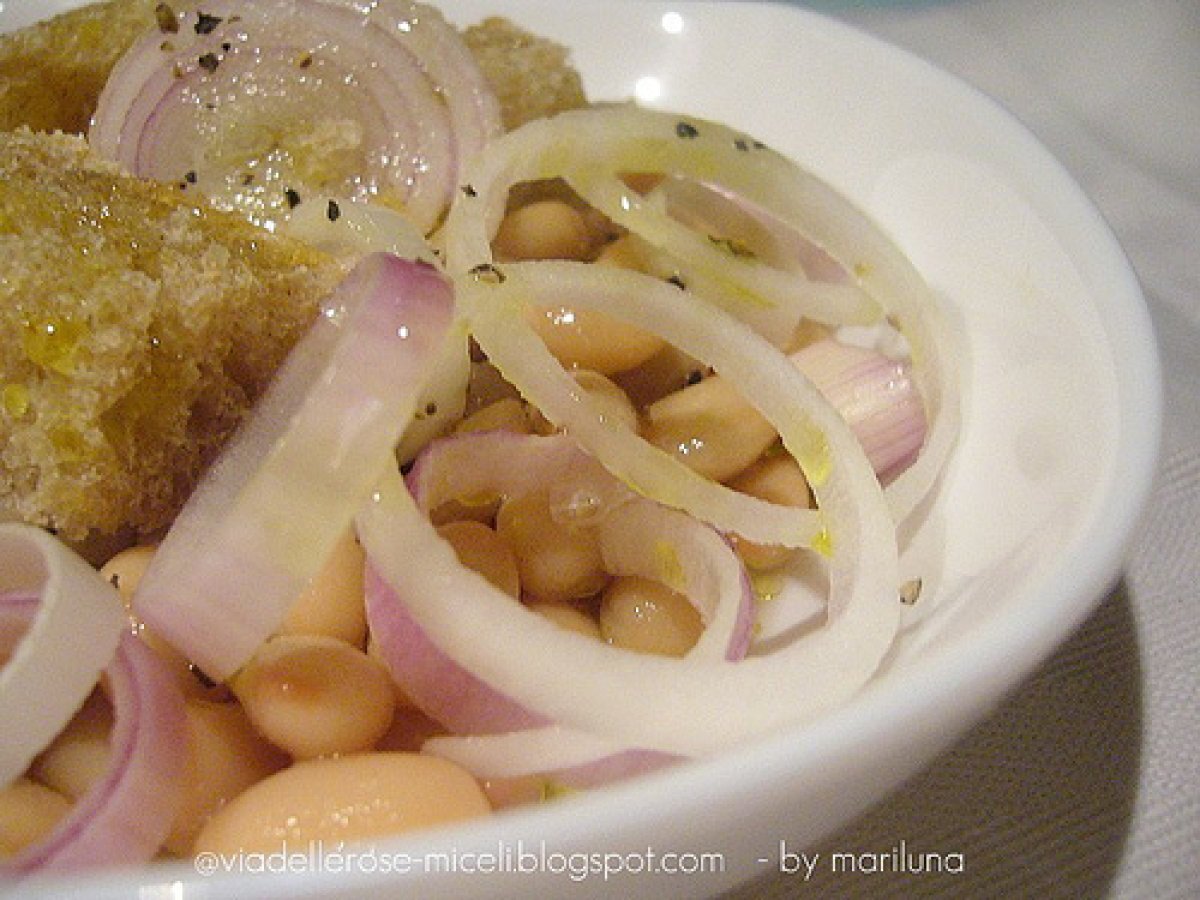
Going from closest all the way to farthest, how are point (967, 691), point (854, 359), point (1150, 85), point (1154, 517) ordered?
point (967, 691) < point (854, 359) < point (1154, 517) < point (1150, 85)

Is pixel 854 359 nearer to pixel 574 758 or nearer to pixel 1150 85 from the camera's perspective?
pixel 574 758

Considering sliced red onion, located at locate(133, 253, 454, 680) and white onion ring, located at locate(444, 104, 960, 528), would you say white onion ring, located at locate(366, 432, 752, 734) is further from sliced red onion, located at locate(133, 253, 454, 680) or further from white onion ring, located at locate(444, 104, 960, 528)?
white onion ring, located at locate(444, 104, 960, 528)

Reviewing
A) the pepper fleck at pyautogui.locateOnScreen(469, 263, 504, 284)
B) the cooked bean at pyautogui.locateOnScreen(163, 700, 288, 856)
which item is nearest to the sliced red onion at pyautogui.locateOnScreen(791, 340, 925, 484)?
the pepper fleck at pyautogui.locateOnScreen(469, 263, 504, 284)

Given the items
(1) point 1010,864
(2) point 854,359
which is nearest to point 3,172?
(2) point 854,359

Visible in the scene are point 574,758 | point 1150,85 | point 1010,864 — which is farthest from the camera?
point 1150,85

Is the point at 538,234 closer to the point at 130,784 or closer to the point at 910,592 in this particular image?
the point at 910,592

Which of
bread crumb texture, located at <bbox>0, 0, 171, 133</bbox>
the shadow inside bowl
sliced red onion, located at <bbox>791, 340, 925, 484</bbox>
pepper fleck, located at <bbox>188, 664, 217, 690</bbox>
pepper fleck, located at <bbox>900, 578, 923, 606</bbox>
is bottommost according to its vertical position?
the shadow inside bowl
